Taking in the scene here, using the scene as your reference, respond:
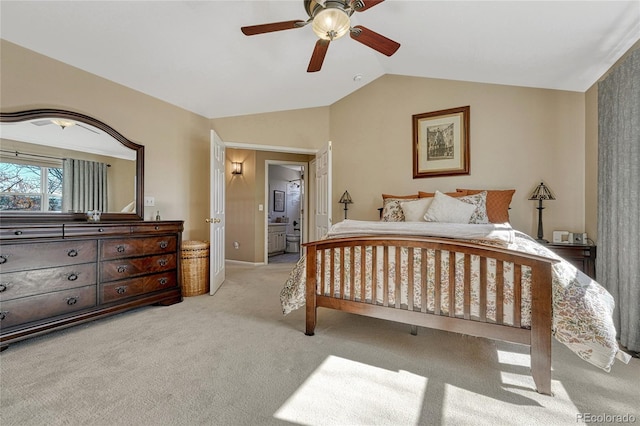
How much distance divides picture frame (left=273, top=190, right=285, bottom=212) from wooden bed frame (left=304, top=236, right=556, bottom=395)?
511 centimetres

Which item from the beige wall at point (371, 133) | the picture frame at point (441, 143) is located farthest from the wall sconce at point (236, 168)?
the picture frame at point (441, 143)

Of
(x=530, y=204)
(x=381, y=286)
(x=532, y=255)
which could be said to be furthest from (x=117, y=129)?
(x=530, y=204)

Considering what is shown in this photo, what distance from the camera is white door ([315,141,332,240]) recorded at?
368 centimetres

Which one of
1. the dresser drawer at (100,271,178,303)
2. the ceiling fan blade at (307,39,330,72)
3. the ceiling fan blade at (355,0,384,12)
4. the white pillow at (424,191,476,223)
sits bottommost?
the dresser drawer at (100,271,178,303)

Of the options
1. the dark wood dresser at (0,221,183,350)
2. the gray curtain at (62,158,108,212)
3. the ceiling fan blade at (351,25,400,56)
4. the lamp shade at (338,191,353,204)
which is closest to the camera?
the dark wood dresser at (0,221,183,350)

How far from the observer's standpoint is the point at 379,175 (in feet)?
13.6

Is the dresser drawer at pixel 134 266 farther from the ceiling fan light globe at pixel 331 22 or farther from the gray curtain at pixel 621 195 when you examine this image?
the gray curtain at pixel 621 195

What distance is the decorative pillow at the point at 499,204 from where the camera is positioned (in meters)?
3.07

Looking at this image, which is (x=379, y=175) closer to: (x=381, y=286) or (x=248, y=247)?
(x=381, y=286)

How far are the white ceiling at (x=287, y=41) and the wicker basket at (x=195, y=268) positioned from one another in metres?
1.84

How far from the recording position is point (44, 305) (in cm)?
203

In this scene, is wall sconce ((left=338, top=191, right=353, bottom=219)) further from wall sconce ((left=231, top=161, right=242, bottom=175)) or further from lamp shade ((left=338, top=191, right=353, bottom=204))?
wall sconce ((left=231, top=161, right=242, bottom=175))

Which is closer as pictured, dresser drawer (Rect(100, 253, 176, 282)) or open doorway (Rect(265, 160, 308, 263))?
dresser drawer (Rect(100, 253, 176, 282))

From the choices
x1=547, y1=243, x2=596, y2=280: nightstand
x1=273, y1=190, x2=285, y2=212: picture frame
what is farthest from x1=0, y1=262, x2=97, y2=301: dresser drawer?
x1=273, y1=190, x2=285, y2=212: picture frame
